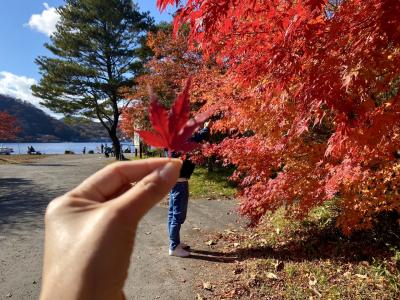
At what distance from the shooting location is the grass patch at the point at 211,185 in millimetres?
10860

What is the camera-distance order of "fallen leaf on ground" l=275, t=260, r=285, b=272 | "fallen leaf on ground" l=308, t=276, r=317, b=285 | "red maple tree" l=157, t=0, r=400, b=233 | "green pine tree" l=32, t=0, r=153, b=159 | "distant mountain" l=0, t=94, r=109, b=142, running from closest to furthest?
"red maple tree" l=157, t=0, r=400, b=233, "fallen leaf on ground" l=308, t=276, r=317, b=285, "fallen leaf on ground" l=275, t=260, r=285, b=272, "green pine tree" l=32, t=0, r=153, b=159, "distant mountain" l=0, t=94, r=109, b=142

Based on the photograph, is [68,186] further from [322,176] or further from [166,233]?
[322,176]

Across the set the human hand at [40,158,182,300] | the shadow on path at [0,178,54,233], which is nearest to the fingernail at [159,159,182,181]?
the human hand at [40,158,182,300]

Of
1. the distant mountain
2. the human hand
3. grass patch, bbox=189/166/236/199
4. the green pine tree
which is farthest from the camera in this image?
the distant mountain

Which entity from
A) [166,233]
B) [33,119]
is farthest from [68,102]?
[33,119]

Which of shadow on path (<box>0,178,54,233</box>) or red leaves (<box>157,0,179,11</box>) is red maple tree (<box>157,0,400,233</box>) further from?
shadow on path (<box>0,178,54,233</box>)

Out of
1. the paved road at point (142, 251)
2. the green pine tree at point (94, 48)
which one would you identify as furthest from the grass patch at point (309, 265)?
the green pine tree at point (94, 48)

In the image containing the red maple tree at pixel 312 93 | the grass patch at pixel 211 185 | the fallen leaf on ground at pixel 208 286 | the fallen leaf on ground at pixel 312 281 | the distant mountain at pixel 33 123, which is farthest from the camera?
the distant mountain at pixel 33 123

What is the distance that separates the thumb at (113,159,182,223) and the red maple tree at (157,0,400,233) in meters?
2.31

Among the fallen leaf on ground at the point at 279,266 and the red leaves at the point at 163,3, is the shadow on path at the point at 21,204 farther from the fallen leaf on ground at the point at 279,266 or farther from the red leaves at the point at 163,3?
the red leaves at the point at 163,3

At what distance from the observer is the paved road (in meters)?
4.75

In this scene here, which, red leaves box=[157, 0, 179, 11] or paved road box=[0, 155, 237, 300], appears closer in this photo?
red leaves box=[157, 0, 179, 11]

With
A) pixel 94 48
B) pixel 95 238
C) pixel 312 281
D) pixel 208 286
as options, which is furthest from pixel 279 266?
pixel 94 48

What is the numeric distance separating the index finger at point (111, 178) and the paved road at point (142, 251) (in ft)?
12.5
